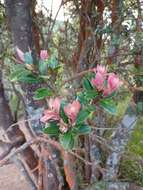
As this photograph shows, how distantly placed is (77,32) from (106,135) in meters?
0.88

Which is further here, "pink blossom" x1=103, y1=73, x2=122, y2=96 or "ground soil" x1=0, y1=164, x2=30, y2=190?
"ground soil" x1=0, y1=164, x2=30, y2=190

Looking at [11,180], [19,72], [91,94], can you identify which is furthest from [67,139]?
[11,180]

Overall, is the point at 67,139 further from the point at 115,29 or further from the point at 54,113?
the point at 115,29

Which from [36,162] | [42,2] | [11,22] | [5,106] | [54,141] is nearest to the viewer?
[54,141]

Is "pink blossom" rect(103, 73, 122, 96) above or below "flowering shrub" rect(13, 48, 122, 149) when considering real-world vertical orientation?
above

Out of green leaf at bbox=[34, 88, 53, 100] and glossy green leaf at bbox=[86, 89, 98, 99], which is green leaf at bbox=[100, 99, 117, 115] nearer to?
glossy green leaf at bbox=[86, 89, 98, 99]

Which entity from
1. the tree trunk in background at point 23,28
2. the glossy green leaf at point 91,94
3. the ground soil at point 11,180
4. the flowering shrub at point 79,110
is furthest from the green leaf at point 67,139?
the ground soil at point 11,180

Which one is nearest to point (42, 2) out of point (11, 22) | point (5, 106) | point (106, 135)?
point (11, 22)

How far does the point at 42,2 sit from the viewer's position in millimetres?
2715

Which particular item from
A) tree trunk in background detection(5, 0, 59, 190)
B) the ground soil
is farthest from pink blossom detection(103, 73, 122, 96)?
the ground soil

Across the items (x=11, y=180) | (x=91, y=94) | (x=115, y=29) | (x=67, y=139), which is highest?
(x=115, y=29)

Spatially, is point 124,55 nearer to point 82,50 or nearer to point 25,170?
point 82,50

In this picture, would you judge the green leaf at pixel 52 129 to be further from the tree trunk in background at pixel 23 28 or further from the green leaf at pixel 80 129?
the tree trunk in background at pixel 23 28

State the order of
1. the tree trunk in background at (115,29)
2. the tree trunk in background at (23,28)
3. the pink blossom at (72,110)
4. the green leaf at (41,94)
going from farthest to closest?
the tree trunk in background at (115,29)
the tree trunk in background at (23,28)
the green leaf at (41,94)
the pink blossom at (72,110)
